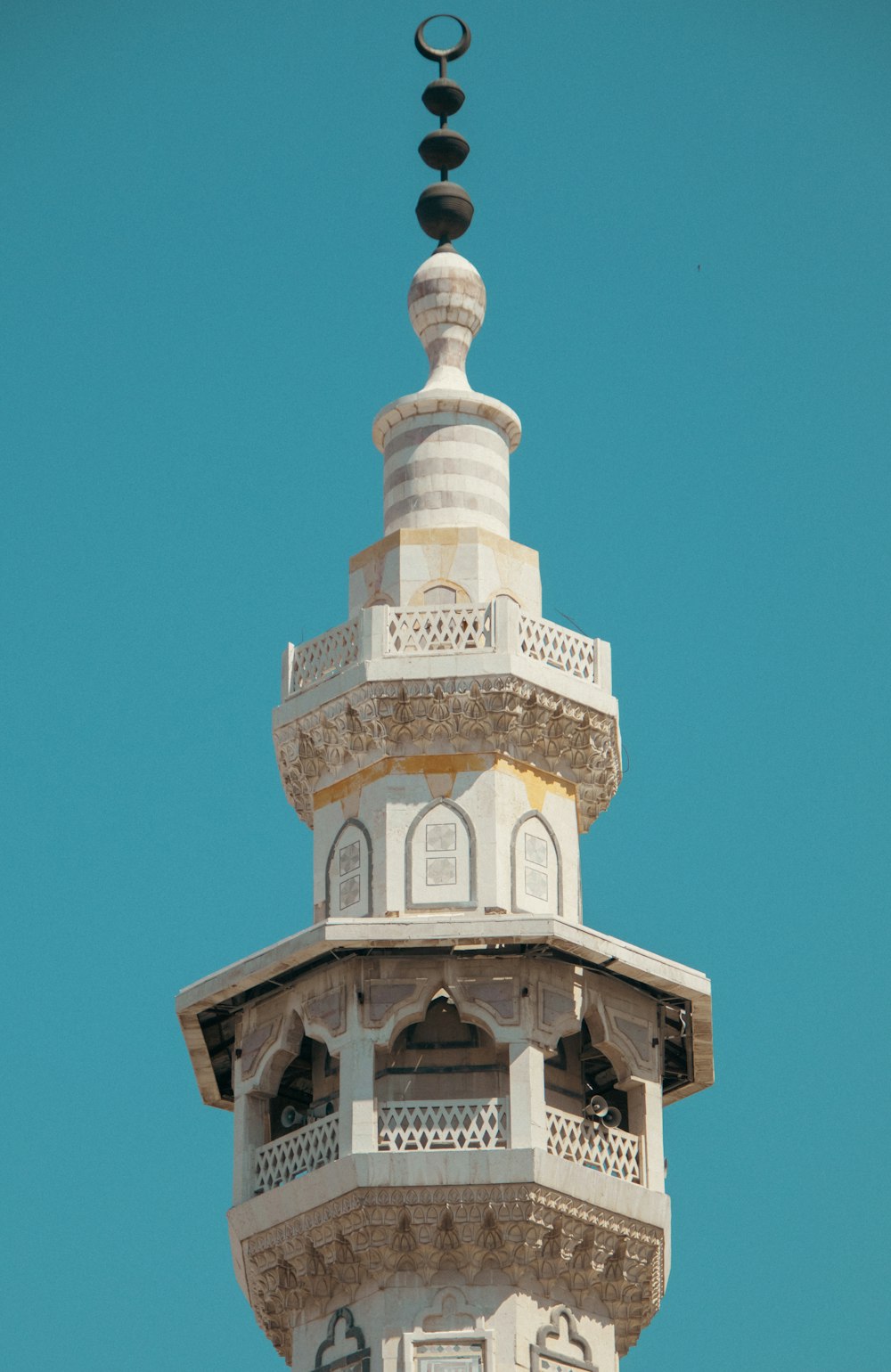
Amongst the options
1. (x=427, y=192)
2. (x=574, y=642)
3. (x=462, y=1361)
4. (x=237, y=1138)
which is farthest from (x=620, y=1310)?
(x=427, y=192)

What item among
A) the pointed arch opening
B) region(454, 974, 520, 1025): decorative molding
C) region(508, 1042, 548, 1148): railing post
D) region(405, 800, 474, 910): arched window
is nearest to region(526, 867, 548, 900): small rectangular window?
region(405, 800, 474, 910): arched window

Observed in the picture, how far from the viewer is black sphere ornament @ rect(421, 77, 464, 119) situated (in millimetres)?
42594

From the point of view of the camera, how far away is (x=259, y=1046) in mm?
36406

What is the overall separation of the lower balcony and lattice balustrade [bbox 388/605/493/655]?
531 cm

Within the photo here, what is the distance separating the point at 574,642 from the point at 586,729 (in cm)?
107

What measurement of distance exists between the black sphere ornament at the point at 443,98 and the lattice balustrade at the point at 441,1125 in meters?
13.9

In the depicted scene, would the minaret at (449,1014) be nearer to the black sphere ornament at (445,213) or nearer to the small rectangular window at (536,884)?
the small rectangular window at (536,884)

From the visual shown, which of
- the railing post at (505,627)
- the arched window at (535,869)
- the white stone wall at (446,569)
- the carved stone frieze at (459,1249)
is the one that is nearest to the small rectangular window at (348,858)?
the arched window at (535,869)

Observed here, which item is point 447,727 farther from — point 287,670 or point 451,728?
point 287,670

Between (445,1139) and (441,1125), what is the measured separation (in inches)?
8.7

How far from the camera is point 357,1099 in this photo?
34.8m

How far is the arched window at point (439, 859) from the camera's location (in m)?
36.2

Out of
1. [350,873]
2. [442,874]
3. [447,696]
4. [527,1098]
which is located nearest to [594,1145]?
[527,1098]

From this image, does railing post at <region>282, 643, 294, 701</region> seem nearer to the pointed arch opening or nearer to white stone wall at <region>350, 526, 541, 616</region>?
white stone wall at <region>350, 526, 541, 616</region>
